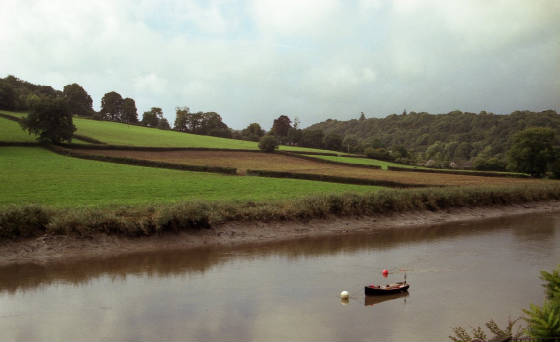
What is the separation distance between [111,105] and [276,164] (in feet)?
225

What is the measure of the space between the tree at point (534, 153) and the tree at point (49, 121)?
214ft

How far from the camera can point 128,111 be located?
111 m

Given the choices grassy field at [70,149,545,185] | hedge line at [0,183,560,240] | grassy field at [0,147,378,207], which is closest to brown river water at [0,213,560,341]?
hedge line at [0,183,560,240]

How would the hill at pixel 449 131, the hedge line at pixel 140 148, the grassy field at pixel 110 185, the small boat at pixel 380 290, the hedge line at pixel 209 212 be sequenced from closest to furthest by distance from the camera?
the small boat at pixel 380 290, the hedge line at pixel 209 212, the grassy field at pixel 110 185, the hedge line at pixel 140 148, the hill at pixel 449 131

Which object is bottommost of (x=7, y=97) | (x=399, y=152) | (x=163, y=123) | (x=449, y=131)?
(x=399, y=152)

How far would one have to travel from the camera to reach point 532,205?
128ft

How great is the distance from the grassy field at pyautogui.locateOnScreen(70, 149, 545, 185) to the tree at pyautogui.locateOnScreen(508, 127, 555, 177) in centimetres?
1019

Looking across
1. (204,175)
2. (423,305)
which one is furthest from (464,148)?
(423,305)

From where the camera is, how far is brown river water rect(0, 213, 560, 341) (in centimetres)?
1213

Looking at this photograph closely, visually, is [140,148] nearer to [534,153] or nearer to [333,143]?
[333,143]

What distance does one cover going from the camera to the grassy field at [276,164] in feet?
169

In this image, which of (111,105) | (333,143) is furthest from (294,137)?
(111,105)

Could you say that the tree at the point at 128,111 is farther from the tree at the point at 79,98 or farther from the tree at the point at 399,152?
the tree at the point at 399,152

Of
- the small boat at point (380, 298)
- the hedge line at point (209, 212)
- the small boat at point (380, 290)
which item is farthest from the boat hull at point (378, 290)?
the hedge line at point (209, 212)
